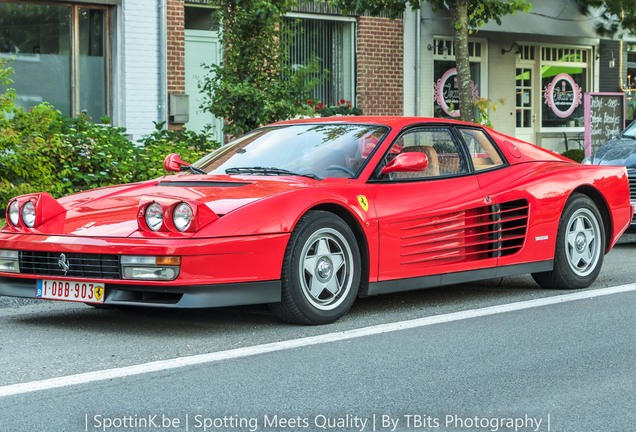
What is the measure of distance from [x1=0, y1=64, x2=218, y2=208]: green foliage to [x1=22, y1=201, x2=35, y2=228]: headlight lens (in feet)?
18.3

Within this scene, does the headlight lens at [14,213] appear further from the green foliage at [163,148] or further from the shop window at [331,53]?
the shop window at [331,53]

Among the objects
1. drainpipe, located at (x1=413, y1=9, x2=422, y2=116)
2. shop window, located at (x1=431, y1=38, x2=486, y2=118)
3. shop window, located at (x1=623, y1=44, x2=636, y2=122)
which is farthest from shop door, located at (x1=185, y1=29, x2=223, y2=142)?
shop window, located at (x1=623, y1=44, x2=636, y2=122)

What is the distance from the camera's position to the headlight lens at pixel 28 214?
7156 mm

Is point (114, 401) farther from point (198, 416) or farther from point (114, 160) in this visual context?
point (114, 160)

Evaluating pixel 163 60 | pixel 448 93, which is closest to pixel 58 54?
pixel 163 60

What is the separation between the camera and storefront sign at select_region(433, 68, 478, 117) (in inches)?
873

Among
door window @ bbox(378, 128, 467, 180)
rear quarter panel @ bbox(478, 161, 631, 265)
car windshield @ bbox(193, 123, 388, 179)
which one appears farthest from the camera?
rear quarter panel @ bbox(478, 161, 631, 265)

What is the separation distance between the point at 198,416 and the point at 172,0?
13.3 m

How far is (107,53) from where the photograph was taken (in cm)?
1703

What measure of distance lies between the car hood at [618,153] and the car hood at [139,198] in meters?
6.48

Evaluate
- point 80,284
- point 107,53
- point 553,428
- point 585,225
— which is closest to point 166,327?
point 80,284

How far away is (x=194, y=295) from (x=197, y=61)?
11880mm

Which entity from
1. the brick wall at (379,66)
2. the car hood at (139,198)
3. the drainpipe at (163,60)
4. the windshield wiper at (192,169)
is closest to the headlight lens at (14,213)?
the car hood at (139,198)

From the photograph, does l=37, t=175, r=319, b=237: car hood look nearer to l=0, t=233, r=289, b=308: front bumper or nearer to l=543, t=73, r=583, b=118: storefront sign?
l=0, t=233, r=289, b=308: front bumper
